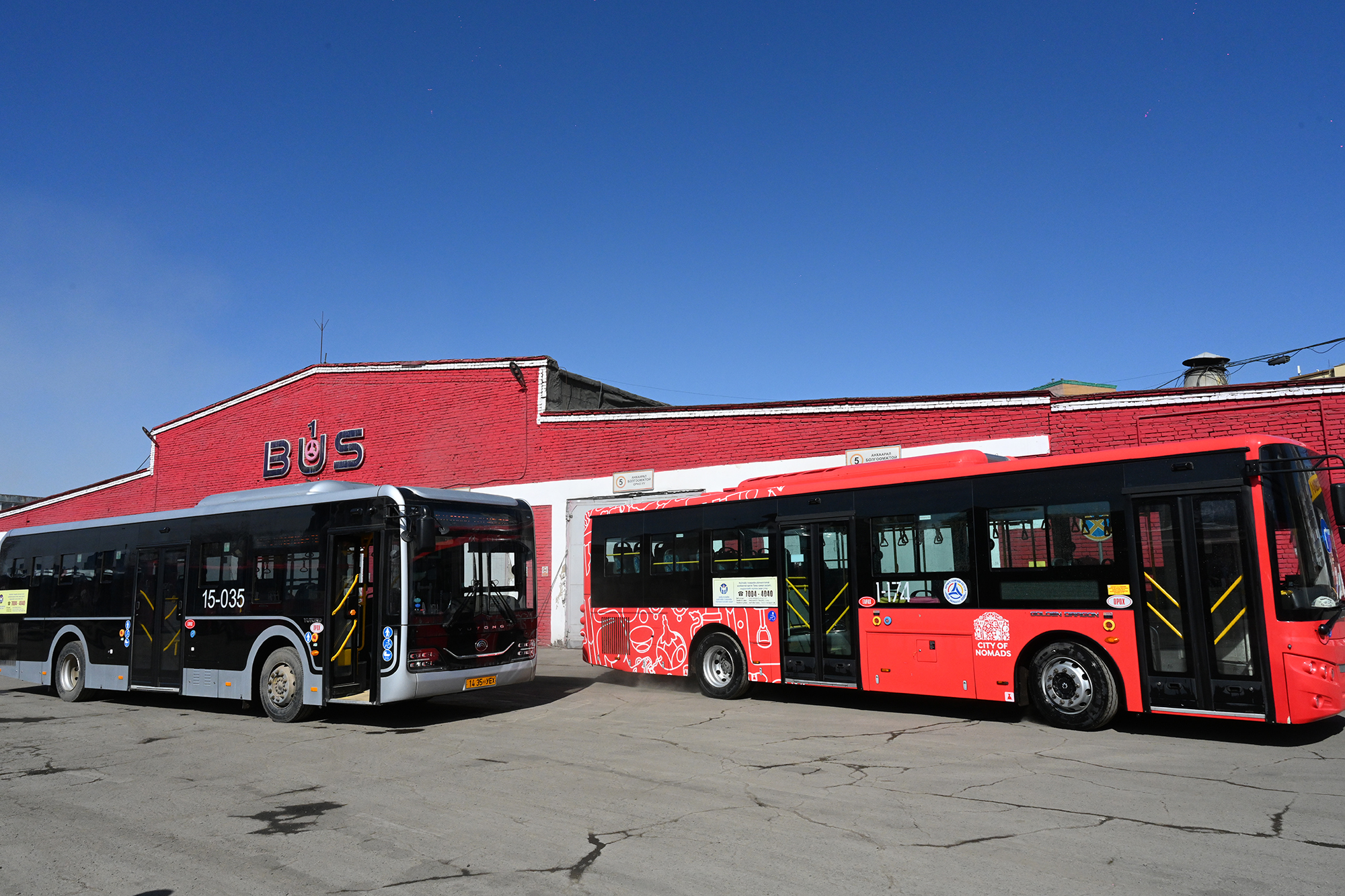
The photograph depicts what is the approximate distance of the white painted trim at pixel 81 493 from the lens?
35219mm

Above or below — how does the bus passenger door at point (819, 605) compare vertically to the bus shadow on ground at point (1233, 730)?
above

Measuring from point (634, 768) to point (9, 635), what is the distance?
13947mm

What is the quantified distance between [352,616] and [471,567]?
5.06ft

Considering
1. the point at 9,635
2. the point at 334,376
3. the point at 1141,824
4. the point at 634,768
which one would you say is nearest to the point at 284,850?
the point at 634,768

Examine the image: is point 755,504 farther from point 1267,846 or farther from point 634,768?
point 1267,846

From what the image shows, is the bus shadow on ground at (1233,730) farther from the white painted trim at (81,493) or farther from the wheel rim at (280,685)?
the white painted trim at (81,493)

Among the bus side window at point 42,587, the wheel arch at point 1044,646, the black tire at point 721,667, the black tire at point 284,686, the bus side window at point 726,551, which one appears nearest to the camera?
the wheel arch at point 1044,646

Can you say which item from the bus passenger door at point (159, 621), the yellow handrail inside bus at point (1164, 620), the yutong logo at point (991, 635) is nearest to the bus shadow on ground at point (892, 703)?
the yutong logo at point (991, 635)

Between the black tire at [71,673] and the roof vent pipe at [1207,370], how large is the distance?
21.9 meters

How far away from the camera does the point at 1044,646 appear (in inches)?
402

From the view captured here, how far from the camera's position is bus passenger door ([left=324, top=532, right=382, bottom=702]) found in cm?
1124

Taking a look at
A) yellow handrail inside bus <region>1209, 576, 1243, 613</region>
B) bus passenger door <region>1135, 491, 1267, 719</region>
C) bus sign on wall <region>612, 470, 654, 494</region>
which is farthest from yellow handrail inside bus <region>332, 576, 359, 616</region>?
bus sign on wall <region>612, 470, 654, 494</region>

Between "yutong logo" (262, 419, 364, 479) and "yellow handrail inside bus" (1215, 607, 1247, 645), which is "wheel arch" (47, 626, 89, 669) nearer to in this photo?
"yutong logo" (262, 419, 364, 479)

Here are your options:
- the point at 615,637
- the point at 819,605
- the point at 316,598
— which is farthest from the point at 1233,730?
the point at 316,598
